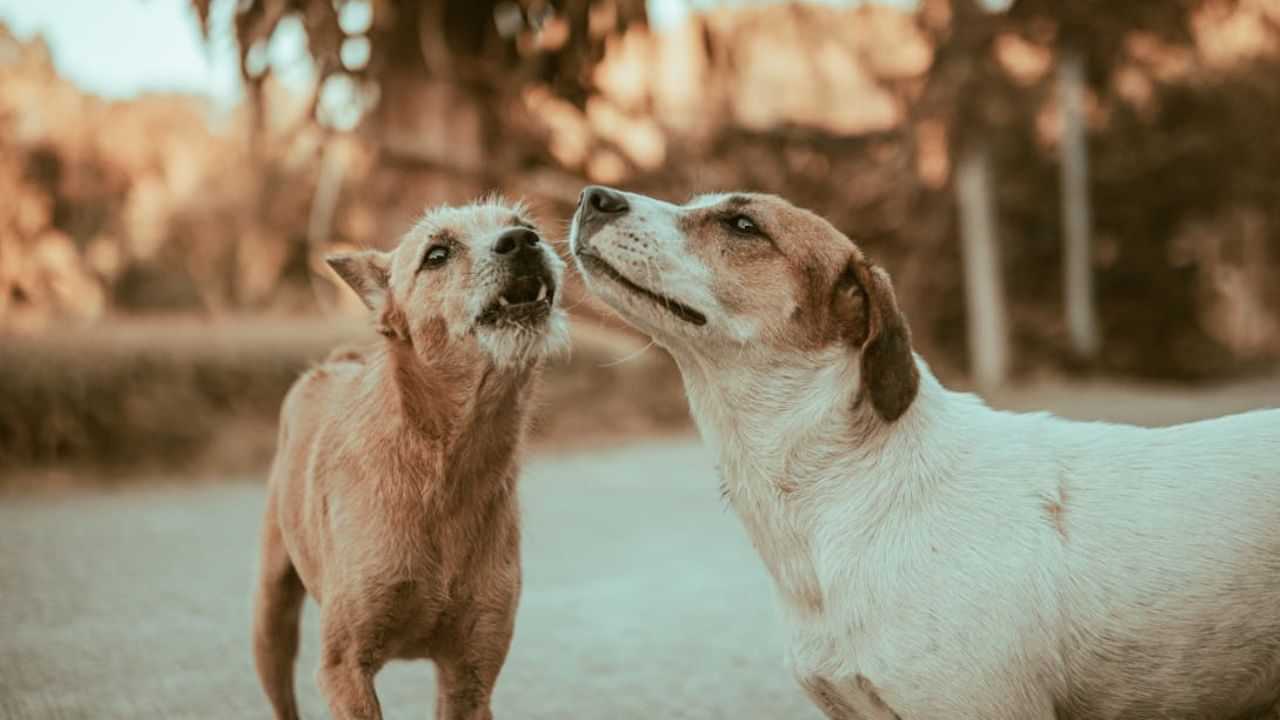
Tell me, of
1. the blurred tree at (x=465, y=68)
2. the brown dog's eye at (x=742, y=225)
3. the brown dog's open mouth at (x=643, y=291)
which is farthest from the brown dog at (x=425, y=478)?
the blurred tree at (x=465, y=68)

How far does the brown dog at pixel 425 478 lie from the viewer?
3.62m

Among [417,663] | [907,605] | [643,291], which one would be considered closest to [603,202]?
[643,291]

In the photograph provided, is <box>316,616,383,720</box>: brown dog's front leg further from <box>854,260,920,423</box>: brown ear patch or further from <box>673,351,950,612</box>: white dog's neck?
<box>854,260,920,423</box>: brown ear patch

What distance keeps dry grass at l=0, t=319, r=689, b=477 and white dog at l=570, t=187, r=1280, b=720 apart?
8.02m

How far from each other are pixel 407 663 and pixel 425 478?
237 cm

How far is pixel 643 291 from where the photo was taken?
341 centimetres

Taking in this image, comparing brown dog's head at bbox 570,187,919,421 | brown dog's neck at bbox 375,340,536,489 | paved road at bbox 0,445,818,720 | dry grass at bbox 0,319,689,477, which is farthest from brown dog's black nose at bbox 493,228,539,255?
dry grass at bbox 0,319,689,477

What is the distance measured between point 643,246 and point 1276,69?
23.8 metres

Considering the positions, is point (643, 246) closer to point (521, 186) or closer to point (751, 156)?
point (521, 186)

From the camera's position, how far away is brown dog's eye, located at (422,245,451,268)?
4.04 meters

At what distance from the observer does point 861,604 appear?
122 inches

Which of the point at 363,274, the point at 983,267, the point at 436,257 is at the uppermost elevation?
the point at 436,257

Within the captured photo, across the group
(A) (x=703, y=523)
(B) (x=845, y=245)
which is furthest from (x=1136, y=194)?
(B) (x=845, y=245)

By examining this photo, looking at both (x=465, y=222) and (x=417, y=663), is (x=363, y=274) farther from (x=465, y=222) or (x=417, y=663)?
(x=417, y=663)
